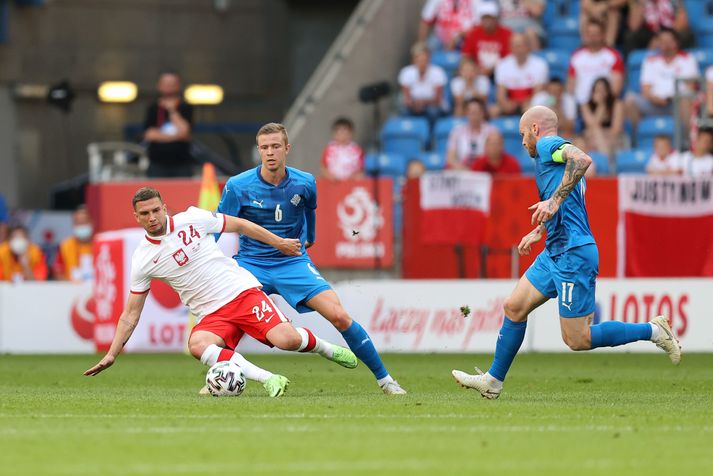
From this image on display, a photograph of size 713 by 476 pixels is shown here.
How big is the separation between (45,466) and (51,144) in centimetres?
2145

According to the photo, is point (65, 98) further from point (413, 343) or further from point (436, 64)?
point (413, 343)

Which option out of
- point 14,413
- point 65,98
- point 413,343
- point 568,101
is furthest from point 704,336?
point 65,98

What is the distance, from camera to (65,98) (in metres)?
25.9

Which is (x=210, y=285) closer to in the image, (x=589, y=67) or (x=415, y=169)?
(x=415, y=169)

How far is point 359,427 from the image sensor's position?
958 centimetres

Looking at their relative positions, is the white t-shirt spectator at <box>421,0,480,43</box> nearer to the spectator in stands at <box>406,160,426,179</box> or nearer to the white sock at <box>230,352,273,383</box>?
the spectator in stands at <box>406,160,426,179</box>

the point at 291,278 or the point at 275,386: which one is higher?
the point at 291,278

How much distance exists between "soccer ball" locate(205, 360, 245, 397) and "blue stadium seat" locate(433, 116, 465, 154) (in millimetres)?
11513

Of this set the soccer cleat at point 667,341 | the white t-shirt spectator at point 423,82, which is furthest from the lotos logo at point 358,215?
the soccer cleat at point 667,341

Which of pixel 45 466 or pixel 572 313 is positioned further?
pixel 572 313

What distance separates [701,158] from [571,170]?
9717 millimetres

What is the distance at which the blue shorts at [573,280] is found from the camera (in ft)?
37.3

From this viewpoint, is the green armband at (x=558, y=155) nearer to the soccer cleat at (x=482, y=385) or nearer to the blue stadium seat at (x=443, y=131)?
the soccer cleat at (x=482, y=385)

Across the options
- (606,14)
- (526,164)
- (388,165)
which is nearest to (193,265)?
(526,164)
